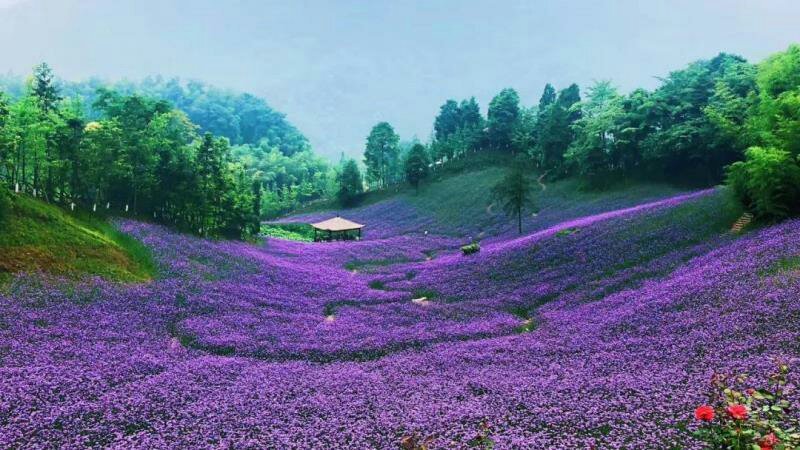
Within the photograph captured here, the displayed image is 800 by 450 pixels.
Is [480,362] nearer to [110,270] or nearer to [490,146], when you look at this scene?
[110,270]

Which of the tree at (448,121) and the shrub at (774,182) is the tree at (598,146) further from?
the tree at (448,121)

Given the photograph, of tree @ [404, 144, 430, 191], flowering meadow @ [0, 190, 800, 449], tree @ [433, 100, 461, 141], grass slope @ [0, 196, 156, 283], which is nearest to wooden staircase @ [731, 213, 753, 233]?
flowering meadow @ [0, 190, 800, 449]

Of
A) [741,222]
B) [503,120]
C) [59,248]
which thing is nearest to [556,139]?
[503,120]

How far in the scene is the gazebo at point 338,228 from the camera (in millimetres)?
66312

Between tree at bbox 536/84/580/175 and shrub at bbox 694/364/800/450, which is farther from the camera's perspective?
tree at bbox 536/84/580/175

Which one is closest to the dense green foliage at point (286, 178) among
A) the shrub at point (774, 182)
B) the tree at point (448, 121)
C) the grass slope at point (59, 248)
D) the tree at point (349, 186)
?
the tree at point (349, 186)

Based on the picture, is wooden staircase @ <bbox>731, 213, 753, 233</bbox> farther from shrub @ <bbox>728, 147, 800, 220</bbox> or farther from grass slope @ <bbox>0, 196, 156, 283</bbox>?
grass slope @ <bbox>0, 196, 156, 283</bbox>

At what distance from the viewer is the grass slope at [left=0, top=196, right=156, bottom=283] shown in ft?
73.4

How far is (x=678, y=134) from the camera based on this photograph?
55.5 metres

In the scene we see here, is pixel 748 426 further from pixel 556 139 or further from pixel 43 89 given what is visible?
pixel 556 139

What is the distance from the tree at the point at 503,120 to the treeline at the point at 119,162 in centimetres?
7224

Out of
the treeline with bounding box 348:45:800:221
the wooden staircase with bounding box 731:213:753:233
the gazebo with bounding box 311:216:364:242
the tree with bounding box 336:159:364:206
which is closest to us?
the treeline with bounding box 348:45:800:221

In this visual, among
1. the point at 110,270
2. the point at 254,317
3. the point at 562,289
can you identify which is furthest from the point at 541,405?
the point at 110,270

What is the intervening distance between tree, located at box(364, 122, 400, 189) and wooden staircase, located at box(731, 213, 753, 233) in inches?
3670
